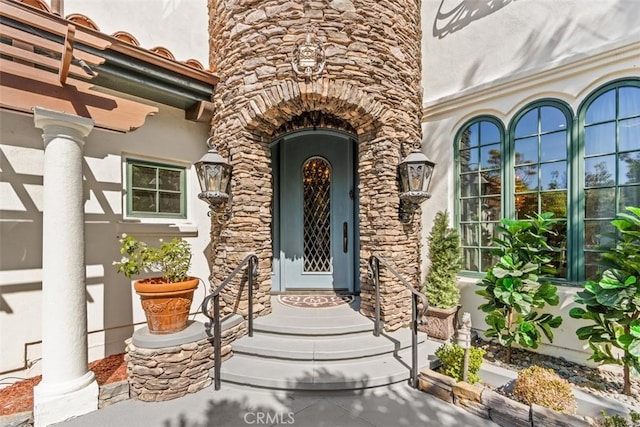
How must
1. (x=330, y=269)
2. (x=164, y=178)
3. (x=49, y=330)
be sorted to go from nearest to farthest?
(x=49, y=330) < (x=164, y=178) < (x=330, y=269)

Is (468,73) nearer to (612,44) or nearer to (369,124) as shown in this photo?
(612,44)

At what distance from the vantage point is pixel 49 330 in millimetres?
2643

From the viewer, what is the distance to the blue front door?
5430 millimetres

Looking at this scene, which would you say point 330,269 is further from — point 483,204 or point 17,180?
point 17,180

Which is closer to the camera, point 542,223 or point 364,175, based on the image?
point 542,223

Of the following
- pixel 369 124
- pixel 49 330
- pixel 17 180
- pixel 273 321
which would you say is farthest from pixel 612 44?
pixel 17 180

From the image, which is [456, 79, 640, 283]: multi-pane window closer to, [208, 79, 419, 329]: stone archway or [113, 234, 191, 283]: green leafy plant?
[208, 79, 419, 329]: stone archway

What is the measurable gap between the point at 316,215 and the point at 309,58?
8.84ft

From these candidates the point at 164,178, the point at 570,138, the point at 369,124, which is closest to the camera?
the point at 570,138

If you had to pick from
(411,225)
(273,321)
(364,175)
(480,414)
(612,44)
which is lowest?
(480,414)

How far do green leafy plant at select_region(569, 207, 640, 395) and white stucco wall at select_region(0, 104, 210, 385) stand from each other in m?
4.87

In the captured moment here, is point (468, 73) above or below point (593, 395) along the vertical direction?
above

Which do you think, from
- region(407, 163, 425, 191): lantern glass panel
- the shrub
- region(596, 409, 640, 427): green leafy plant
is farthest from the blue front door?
region(596, 409, 640, 427): green leafy plant

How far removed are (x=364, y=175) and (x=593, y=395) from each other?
327cm
